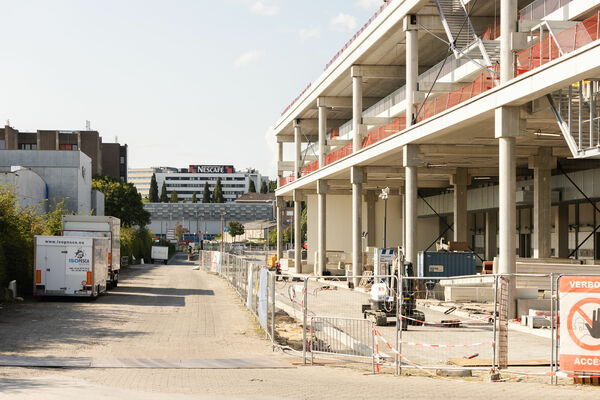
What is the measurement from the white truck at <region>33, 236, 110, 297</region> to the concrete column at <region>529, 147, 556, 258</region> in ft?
70.9

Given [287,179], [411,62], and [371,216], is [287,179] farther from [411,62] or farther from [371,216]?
[411,62]

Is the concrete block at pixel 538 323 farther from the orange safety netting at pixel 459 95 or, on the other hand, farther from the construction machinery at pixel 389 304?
the orange safety netting at pixel 459 95

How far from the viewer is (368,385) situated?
538 inches

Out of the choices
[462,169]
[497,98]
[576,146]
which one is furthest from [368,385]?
[462,169]

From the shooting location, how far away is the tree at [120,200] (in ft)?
381

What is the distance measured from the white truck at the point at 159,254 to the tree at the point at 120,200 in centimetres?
1292

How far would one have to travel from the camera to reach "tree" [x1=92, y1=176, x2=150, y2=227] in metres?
116

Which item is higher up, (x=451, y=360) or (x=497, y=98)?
(x=497, y=98)

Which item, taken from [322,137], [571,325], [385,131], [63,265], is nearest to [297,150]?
[322,137]

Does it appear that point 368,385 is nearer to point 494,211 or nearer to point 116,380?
point 116,380

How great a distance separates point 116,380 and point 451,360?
23.7ft

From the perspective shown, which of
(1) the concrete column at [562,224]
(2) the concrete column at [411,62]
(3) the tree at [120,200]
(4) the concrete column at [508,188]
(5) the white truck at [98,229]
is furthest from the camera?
(3) the tree at [120,200]

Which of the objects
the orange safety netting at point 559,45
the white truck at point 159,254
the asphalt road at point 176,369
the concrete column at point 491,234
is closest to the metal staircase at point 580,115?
the orange safety netting at point 559,45

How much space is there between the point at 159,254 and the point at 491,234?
53.6m
